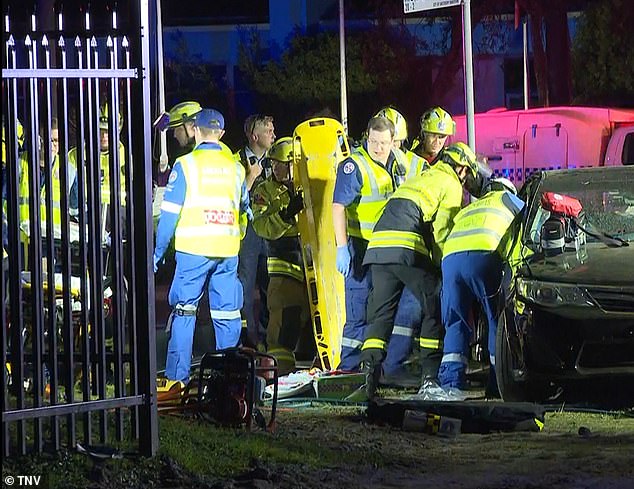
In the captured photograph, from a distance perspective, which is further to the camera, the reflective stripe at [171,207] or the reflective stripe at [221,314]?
the reflective stripe at [221,314]

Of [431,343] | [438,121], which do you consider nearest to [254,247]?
[431,343]

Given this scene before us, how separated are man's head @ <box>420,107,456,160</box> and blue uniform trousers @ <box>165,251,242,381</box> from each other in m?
1.77

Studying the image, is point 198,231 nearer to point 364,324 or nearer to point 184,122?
point 184,122

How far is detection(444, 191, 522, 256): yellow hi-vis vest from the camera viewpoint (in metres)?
9.88

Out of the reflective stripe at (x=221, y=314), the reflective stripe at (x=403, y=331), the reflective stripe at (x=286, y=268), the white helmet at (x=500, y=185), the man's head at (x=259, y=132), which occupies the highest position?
the man's head at (x=259, y=132)

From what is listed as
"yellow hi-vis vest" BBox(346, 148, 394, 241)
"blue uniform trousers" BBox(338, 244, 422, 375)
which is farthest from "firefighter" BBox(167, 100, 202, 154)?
"blue uniform trousers" BBox(338, 244, 422, 375)

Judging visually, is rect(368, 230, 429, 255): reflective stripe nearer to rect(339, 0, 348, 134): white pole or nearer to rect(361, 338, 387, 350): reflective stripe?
rect(361, 338, 387, 350): reflective stripe

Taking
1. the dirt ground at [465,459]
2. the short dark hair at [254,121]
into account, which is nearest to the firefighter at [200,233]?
the short dark hair at [254,121]

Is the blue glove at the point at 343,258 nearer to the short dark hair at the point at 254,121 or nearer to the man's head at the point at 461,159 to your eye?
the man's head at the point at 461,159

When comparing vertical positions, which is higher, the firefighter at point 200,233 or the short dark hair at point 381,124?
the short dark hair at point 381,124

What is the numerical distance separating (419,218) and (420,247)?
0.79ft

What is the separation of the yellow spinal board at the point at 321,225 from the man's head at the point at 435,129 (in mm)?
612

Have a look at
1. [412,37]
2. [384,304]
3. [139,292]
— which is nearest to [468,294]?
[384,304]

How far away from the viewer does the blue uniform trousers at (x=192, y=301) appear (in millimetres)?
10125
